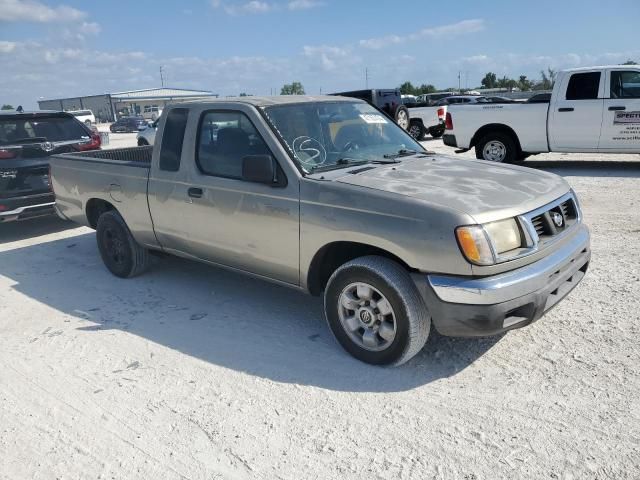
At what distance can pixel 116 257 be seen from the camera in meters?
5.73

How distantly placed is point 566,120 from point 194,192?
8.48m

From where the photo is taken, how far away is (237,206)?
13.7ft

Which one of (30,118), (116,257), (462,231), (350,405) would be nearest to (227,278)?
(116,257)

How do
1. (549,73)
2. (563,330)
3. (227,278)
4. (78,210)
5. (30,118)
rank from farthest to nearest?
(549,73), (30,118), (78,210), (227,278), (563,330)

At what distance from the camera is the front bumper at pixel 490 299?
3107 millimetres

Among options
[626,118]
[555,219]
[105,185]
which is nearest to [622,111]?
[626,118]

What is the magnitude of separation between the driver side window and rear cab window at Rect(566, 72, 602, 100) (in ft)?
27.3

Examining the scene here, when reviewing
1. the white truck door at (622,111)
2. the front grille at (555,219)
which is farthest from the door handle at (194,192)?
the white truck door at (622,111)

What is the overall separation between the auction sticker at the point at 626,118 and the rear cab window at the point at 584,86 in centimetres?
54

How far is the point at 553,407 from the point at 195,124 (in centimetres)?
339

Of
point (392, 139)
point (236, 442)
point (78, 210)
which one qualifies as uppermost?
point (392, 139)

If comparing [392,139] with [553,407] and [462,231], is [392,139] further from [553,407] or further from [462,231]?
[553,407]

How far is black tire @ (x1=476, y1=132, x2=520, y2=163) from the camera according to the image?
11273 mm

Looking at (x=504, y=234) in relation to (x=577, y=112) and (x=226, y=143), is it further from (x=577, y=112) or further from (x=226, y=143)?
(x=577, y=112)
